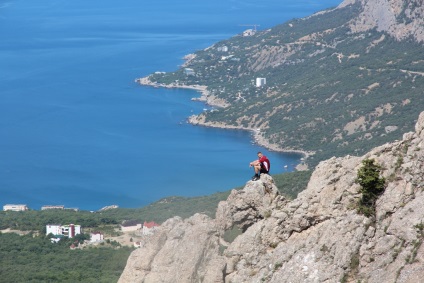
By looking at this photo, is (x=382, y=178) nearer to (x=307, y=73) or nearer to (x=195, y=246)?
(x=195, y=246)

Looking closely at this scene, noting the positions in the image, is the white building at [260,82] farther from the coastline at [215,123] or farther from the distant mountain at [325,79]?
the coastline at [215,123]

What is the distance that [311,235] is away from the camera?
1335 cm

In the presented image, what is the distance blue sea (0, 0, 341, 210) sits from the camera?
76000mm

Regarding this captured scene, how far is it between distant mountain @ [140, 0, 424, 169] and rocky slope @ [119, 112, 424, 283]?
201 ft

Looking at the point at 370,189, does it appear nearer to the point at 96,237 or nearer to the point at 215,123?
the point at 96,237

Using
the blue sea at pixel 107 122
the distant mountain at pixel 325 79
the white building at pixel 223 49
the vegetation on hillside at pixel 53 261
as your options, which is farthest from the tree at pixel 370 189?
the white building at pixel 223 49

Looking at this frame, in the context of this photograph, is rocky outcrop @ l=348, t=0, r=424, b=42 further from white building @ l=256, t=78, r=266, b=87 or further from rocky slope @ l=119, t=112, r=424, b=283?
rocky slope @ l=119, t=112, r=424, b=283

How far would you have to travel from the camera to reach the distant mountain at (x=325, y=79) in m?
89.2

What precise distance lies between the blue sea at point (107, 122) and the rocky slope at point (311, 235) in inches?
2094

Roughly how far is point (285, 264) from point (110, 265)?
71.3 ft

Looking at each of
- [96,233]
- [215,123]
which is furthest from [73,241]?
[215,123]

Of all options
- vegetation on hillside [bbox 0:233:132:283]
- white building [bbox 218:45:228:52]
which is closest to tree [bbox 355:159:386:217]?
vegetation on hillside [bbox 0:233:132:283]

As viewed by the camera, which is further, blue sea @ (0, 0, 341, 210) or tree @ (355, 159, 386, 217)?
blue sea @ (0, 0, 341, 210)

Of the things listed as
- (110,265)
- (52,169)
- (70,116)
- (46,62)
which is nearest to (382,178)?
(110,265)
